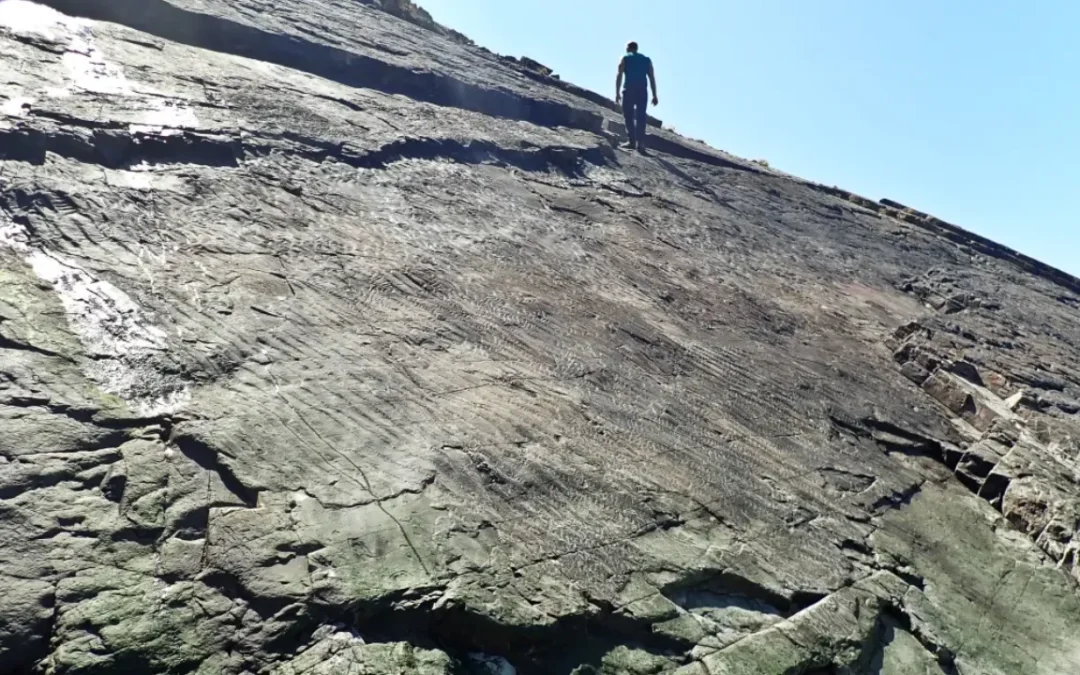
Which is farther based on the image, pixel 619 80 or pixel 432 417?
pixel 619 80

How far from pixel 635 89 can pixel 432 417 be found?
9.65 m

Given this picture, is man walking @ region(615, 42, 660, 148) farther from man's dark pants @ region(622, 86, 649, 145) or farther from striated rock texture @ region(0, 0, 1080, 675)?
striated rock texture @ region(0, 0, 1080, 675)

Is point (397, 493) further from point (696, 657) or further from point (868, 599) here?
point (868, 599)

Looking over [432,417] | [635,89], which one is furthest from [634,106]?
[432,417]

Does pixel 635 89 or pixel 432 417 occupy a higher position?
pixel 635 89

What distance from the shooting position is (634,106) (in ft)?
44.8

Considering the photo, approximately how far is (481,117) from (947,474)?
7.34 meters

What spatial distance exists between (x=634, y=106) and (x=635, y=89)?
27cm

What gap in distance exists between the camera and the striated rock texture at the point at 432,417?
12.8ft

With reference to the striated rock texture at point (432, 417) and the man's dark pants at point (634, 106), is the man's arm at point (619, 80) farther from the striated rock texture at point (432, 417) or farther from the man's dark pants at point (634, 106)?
the striated rock texture at point (432, 417)

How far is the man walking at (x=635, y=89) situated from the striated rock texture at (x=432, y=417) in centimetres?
362

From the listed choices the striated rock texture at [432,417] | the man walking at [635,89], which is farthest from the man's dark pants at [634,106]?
the striated rock texture at [432,417]

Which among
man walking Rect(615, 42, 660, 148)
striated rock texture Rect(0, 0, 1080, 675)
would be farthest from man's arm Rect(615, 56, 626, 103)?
A: striated rock texture Rect(0, 0, 1080, 675)

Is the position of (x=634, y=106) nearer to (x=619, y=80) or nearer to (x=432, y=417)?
(x=619, y=80)
